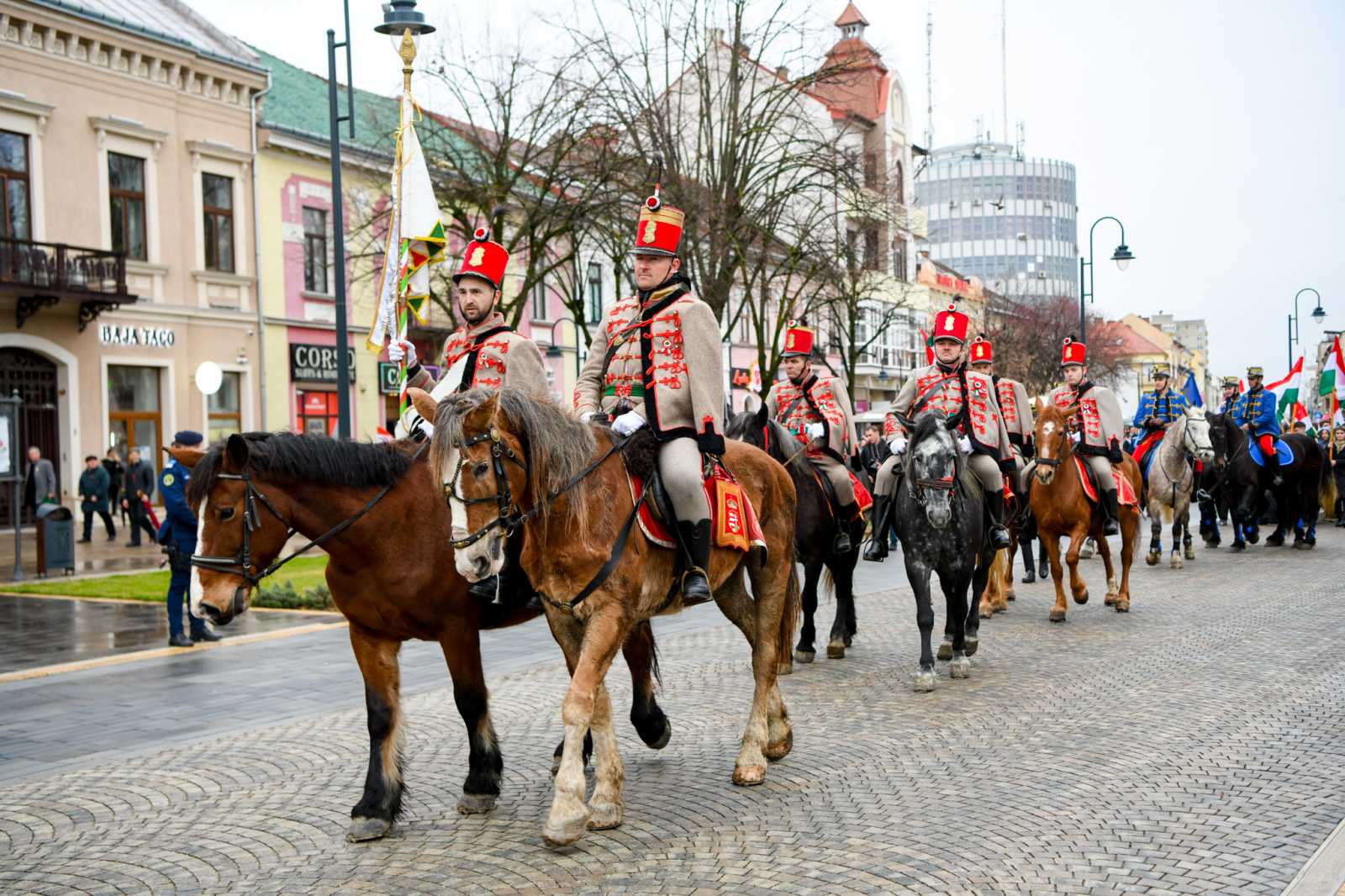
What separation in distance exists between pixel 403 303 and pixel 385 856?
8815 mm

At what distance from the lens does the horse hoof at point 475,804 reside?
20.5 feet

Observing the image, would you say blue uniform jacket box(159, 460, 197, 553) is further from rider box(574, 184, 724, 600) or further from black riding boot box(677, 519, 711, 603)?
black riding boot box(677, 519, 711, 603)

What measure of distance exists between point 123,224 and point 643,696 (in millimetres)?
25562

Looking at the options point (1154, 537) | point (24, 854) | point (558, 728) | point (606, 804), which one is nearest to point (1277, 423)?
point (1154, 537)

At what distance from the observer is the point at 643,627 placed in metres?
7.18

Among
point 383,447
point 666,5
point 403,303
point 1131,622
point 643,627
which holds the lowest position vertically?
point 1131,622

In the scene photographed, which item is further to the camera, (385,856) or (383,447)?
(383,447)

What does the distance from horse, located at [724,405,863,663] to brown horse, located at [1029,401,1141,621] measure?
2870 mm

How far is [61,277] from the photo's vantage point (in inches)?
1017

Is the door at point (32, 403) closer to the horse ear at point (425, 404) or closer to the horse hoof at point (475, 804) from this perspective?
the horse hoof at point (475, 804)

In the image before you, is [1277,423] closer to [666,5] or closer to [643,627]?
[666,5]

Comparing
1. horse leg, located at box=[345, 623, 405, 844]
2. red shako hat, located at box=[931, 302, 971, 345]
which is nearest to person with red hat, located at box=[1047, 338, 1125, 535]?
red shako hat, located at box=[931, 302, 971, 345]

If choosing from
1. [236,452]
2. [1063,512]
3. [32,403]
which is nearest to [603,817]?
[236,452]

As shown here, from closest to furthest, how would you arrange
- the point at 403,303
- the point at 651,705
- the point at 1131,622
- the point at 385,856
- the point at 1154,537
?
1. the point at 385,856
2. the point at 651,705
3. the point at 1131,622
4. the point at 403,303
5. the point at 1154,537
